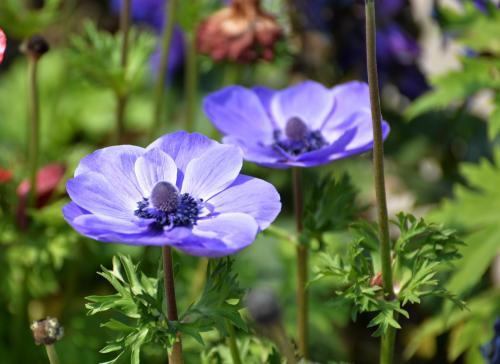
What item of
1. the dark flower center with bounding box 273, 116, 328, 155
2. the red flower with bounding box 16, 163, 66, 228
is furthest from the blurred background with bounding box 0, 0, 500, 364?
the dark flower center with bounding box 273, 116, 328, 155

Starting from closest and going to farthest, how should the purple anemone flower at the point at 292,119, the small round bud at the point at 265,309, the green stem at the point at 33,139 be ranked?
the small round bud at the point at 265,309 < the purple anemone flower at the point at 292,119 < the green stem at the point at 33,139

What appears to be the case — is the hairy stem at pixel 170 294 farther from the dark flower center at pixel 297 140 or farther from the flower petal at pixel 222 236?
the dark flower center at pixel 297 140

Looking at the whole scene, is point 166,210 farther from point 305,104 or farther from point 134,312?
point 305,104

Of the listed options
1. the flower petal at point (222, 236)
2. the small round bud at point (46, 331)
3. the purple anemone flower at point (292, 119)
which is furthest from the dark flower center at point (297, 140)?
the small round bud at point (46, 331)

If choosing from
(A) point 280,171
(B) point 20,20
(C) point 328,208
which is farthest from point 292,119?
(A) point 280,171

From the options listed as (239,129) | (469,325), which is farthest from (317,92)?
(469,325)

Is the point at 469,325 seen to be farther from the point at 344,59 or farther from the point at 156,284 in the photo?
the point at 156,284
